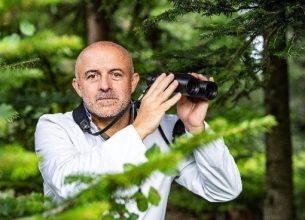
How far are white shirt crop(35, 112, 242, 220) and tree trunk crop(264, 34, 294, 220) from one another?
9.78ft

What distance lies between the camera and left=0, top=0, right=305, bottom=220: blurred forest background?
1.44 meters

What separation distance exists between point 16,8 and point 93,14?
5663 millimetres

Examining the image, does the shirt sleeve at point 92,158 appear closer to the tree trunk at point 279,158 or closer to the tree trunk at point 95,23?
the tree trunk at point 279,158

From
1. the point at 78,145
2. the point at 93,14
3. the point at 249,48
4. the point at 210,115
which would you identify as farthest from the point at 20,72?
the point at 210,115

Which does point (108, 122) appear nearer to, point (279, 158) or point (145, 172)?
point (145, 172)

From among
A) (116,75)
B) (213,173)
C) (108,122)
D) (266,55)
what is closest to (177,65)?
(266,55)

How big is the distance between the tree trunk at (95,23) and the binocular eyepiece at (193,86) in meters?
3.92

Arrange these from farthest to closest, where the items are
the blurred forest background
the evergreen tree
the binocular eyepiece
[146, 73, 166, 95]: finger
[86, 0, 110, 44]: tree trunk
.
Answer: [86, 0, 110, 44]: tree trunk
the evergreen tree
the binocular eyepiece
[146, 73, 166, 95]: finger
the blurred forest background

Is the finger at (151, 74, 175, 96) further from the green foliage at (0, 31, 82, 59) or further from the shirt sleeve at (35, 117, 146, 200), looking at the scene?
the green foliage at (0, 31, 82, 59)

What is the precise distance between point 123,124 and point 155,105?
767mm

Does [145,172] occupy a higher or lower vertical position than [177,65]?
lower

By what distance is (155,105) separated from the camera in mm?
2521

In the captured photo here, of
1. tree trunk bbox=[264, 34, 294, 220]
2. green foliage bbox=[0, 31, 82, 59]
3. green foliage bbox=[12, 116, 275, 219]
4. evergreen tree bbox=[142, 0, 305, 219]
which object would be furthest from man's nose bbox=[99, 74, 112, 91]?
tree trunk bbox=[264, 34, 294, 220]

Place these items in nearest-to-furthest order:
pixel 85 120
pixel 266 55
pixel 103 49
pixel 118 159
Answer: pixel 118 159 < pixel 85 120 < pixel 103 49 < pixel 266 55
